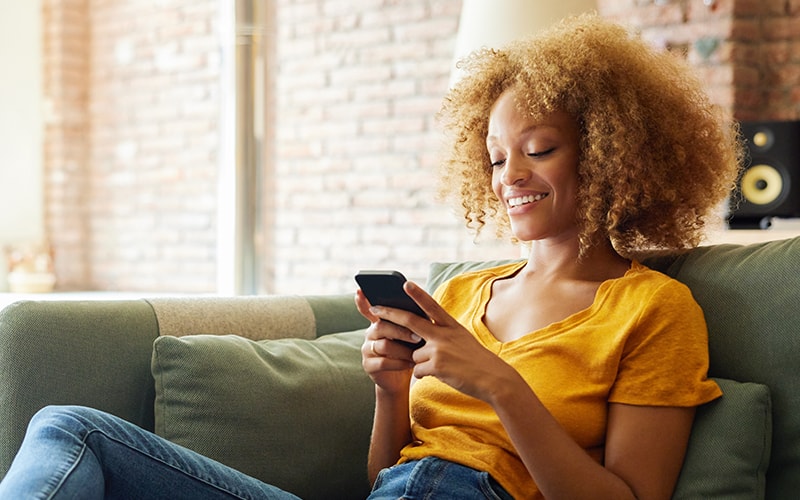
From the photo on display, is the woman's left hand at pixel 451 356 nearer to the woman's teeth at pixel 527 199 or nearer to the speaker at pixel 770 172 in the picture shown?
the woman's teeth at pixel 527 199

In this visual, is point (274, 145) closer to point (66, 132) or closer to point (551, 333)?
point (66, 132)

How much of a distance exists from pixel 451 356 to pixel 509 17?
157cm

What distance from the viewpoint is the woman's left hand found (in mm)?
1254

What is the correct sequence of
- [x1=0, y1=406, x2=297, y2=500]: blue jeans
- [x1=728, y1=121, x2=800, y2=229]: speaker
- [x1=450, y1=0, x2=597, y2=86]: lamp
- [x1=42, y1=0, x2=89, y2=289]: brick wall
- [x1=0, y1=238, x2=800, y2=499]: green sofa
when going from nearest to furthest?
1. [x1=0, y1=406, x2=297, y2=500]: blue jeans
2. [x1=0, y1=238, x2=800, y2=499]: green sofa
3. [x1=450, y1=0, x2=597, y2=86]: lamp
4. [x1=728, y1=121, x2=800, y2=229]: speaker
5. [x1=42, y1=0, x2=89, y2=289]: brick wall

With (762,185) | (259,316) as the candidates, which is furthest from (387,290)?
(762,185)

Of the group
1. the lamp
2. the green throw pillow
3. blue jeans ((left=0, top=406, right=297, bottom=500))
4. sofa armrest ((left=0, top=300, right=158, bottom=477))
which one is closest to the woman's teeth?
the green throw pillow

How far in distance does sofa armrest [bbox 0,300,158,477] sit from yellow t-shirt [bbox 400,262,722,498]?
51cm

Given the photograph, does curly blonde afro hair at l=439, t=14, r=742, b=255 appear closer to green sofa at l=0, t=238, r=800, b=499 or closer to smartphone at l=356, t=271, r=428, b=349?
green sofa at l=0, t=238, r=800, b=499

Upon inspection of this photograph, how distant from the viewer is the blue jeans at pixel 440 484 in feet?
4.37

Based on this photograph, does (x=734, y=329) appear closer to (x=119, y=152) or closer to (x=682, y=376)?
(x=682, y=376)

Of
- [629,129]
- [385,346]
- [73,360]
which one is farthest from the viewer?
[73,360]

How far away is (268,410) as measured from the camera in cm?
165

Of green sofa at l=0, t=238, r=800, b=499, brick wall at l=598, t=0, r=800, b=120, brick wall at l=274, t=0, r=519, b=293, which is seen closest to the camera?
green sofa at l=0, t=238, r=800, b=499

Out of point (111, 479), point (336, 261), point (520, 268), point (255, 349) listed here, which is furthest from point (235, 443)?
point (336, 261)
